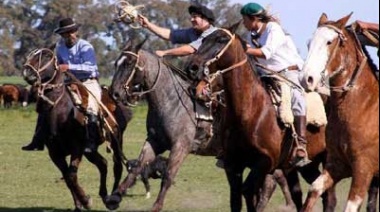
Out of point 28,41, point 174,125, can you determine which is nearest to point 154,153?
point 174,125

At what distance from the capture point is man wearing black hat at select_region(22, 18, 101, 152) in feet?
55.8

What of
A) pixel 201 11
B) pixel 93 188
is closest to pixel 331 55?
pixel 201 11

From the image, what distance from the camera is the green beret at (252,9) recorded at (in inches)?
526

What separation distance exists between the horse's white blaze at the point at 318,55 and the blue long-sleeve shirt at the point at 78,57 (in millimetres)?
7237

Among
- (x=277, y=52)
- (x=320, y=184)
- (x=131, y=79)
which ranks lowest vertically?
(x=131, y=79)

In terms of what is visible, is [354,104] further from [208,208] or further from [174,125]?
[208,208]

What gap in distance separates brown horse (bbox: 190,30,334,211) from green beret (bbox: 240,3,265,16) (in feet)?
2.32

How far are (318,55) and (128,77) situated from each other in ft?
15.4

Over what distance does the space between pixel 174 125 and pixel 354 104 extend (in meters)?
4.40

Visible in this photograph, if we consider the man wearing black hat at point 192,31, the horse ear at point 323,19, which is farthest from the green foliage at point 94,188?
the horse ear at point 323,19

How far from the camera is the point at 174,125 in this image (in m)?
14.6

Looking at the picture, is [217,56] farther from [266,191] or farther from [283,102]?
[266,191]

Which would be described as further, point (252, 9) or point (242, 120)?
point (252, 9)

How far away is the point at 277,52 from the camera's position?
46.1ft
